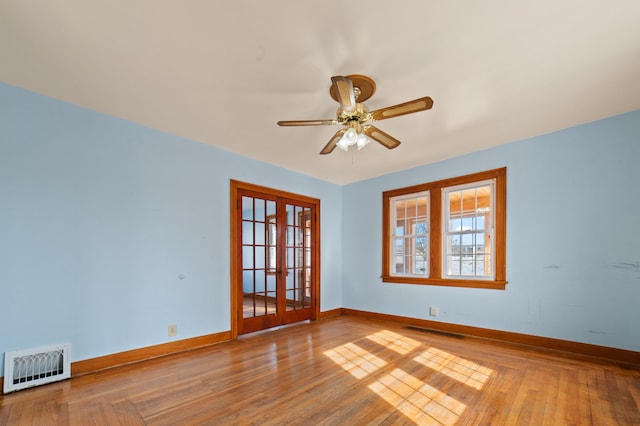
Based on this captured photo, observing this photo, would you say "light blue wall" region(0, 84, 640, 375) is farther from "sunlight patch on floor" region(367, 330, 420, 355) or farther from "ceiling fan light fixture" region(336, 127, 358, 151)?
"ceiling fan light fixture" region(336, 127, 358, 151)

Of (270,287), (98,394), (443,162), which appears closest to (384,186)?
(443,162)

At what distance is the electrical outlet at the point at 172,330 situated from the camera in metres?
3.37

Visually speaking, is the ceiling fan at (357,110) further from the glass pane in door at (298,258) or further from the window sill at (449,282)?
the window sill at (449,282)

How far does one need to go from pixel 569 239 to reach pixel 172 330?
15.8 ft

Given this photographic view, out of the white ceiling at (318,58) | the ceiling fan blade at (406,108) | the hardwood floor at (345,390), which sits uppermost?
the white ceiling at (318,58)

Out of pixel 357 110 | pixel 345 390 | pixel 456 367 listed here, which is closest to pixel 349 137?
pixel 357 110

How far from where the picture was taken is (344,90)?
2021 mm

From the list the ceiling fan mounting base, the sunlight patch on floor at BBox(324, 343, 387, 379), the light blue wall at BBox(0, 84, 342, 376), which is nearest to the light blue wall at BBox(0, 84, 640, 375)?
the light blue wall at BBox(0, 84, 342, 376)

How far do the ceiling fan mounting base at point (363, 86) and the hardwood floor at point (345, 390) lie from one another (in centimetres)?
245

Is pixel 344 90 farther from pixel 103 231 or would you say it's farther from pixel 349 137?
pixel 103 231

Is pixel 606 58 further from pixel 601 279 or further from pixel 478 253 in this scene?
pixel 478 253

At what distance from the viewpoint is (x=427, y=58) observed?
2172 millimetres

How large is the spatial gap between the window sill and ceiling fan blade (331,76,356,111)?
10.5ft

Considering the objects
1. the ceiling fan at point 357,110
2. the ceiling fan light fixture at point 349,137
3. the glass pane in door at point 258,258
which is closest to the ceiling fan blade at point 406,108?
the ceiling fan at point 357,110
